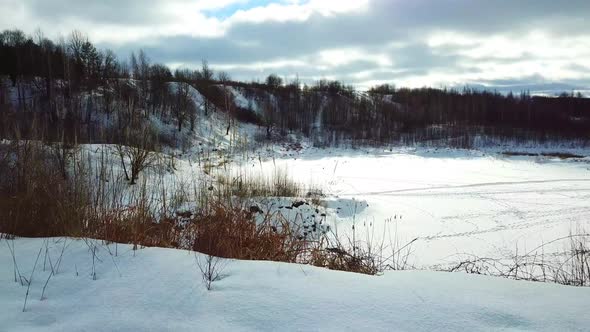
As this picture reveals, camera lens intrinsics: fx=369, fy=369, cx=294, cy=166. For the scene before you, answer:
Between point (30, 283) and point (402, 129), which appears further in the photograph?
point (402, 129)

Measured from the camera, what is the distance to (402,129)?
58406 mm

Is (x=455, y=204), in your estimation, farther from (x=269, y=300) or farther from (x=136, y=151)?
(x=269, y=300)

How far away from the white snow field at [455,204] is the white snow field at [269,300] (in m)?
3.37

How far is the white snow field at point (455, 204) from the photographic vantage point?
33.4ft

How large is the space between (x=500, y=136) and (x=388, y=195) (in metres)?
46.4

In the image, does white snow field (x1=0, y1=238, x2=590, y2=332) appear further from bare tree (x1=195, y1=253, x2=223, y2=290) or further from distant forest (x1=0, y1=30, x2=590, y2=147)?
distant forest (x1=0, y1=30, x2=590, y2=147)

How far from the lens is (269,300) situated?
2.21 m

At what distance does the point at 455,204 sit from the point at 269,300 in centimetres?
1482

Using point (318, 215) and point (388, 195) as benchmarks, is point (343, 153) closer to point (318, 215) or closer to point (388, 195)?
point (388, 195)

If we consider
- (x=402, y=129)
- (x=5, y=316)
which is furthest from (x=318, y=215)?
(x=402, y=129)

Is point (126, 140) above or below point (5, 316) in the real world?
above

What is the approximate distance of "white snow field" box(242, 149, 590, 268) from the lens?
33.4 ft

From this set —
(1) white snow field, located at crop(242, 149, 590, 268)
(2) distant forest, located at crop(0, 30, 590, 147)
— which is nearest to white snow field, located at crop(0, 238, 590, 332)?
(1) white snow field, located at crop(242, 149, 590, 268)

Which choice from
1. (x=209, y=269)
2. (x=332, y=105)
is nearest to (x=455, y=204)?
(x=209, y=269)
